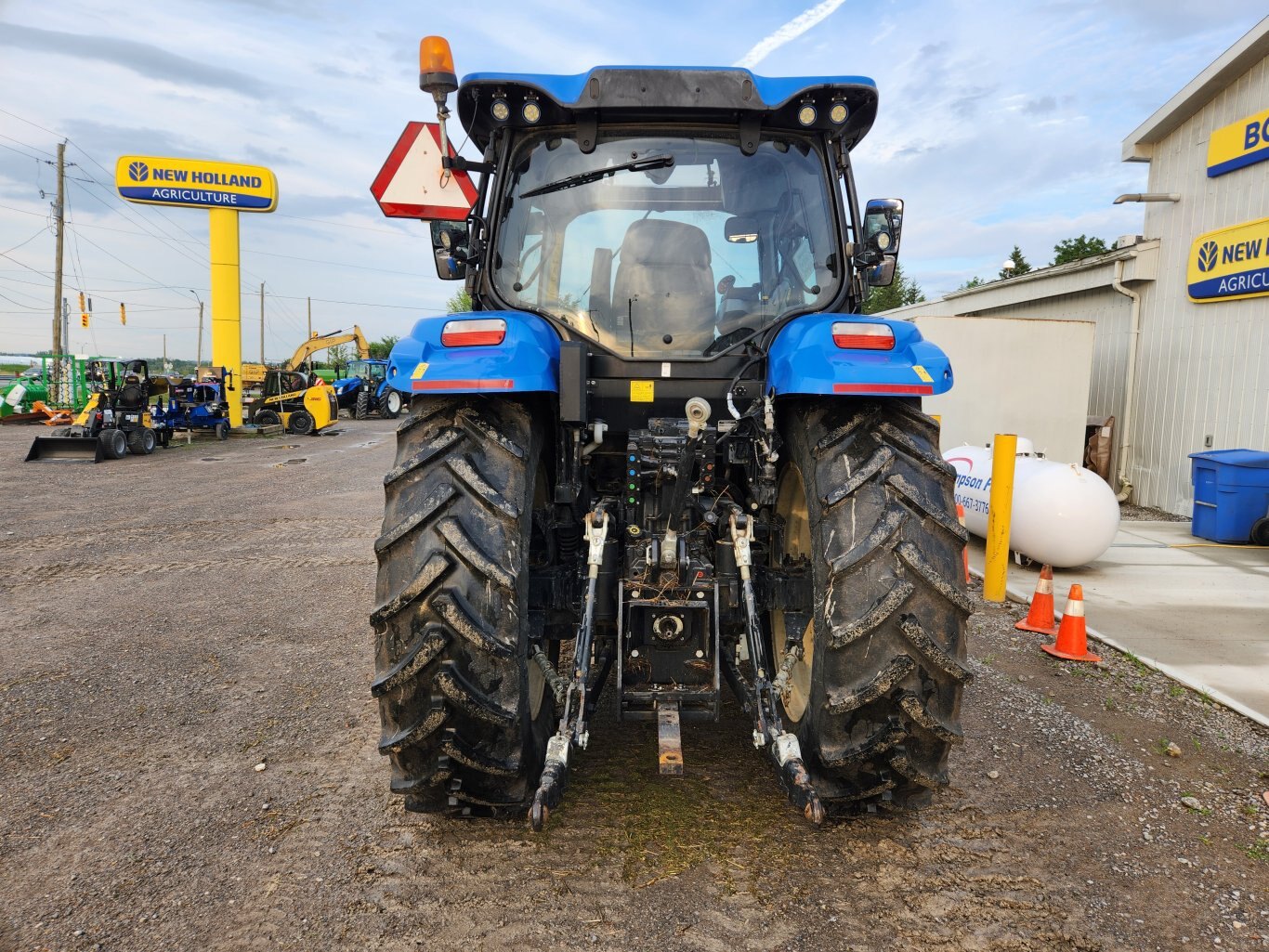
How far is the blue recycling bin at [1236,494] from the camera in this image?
8.30 m

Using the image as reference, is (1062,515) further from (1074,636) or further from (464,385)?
(464,385)

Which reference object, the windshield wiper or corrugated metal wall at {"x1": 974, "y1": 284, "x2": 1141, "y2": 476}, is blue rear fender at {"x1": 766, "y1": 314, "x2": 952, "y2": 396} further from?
corrugated metal wall at {"x1": 974, "y1": 284, "x2": 1141, "y2": 476}

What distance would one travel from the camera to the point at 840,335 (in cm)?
266

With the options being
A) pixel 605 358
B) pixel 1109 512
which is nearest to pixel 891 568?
pixel 605 358

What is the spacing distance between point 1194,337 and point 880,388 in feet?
32.3

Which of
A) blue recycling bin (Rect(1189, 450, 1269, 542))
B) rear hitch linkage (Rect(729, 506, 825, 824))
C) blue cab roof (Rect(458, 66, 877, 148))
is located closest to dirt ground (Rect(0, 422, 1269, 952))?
rear hitch linkage (Rect(729, 506, 825, 824))

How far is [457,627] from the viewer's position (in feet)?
7.72

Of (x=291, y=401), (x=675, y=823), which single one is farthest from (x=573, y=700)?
(x=291, y=401)

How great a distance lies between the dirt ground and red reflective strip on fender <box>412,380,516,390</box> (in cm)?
151

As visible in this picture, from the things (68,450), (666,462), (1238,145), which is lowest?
(68,450)

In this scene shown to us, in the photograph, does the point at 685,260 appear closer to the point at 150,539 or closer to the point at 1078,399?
the point at 150,539

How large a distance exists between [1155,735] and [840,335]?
273cm

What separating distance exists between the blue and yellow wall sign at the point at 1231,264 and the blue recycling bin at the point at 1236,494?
6.76 feet

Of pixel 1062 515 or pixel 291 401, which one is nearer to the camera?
pixel 1062 515
